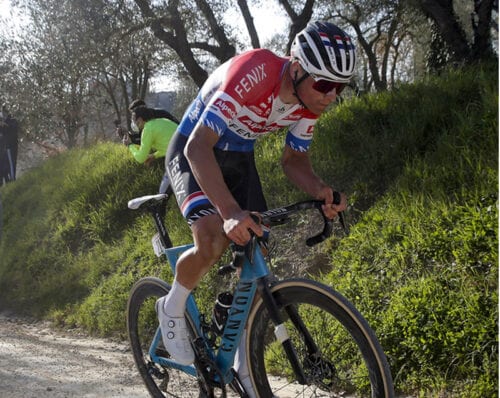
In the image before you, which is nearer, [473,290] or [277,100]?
[277,100]

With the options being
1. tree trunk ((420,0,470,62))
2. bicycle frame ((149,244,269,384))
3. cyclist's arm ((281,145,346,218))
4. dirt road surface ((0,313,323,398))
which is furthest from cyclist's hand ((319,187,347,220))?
tree trunk ((420,0,470,62))

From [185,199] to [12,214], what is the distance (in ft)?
32.6

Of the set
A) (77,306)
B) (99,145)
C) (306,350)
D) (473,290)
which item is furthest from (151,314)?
(99,145)

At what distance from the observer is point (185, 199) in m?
3.09

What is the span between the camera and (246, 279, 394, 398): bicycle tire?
2518mm

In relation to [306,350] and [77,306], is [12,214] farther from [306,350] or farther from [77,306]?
[306,350]

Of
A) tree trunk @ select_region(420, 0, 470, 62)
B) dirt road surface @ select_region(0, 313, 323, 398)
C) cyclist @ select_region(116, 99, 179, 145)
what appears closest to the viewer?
dirt road surface @ select_region(0, 313, 323, 398)

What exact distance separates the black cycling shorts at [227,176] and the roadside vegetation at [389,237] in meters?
1.41

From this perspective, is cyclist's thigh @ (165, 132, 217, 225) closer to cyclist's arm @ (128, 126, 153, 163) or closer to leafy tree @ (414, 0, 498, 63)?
cyclist's arm @ (128, 126, 153, 163)

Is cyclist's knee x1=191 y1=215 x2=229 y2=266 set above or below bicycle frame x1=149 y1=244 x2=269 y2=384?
above

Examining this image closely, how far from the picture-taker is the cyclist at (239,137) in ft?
9.10

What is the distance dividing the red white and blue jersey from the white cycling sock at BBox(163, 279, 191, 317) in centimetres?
83

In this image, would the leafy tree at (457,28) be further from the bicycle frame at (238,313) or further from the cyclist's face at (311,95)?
the bicycle frame at (238,313)

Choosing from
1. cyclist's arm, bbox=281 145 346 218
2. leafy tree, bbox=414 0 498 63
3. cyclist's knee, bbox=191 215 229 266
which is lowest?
cyclist's knee, bbox=191 215 229 266
